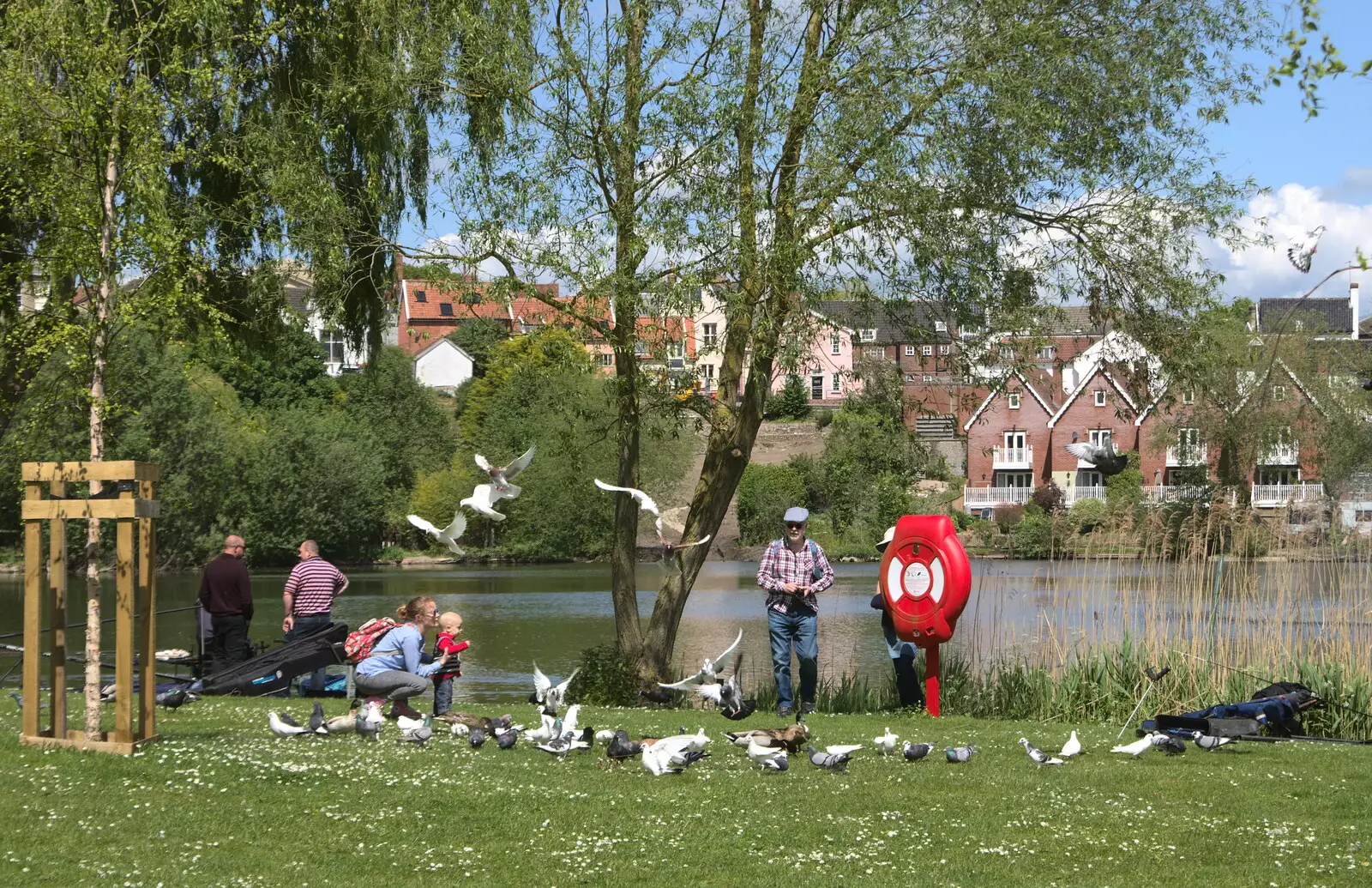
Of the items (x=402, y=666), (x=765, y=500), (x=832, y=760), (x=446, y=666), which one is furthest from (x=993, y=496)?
(x=832, y=760)

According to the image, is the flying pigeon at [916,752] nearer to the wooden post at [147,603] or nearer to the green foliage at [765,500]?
the wooden post at [147,603]

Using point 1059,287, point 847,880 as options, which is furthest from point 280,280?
point 847,880

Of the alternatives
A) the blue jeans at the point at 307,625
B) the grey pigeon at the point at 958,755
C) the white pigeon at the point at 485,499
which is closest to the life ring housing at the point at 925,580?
the grey pigeon at the point at 958,755

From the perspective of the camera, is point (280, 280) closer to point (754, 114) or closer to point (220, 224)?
point (220, 224)

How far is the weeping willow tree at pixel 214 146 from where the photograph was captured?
9578mm

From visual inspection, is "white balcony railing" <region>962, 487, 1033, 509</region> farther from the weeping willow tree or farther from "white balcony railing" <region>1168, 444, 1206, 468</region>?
the weeping willow tree

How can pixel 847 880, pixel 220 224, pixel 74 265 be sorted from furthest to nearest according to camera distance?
pixel 220 224
pixel 74 265
pixel 847 880

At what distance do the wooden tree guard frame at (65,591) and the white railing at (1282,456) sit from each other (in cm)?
4180

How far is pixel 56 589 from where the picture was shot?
8.52 metres

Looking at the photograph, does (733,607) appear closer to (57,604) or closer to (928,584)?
(928,584)

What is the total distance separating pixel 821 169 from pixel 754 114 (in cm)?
89

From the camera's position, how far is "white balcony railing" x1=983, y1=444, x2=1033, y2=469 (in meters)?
69.2

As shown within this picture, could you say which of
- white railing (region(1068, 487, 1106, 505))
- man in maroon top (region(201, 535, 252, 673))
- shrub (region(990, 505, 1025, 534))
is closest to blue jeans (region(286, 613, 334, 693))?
man in maroon top (region(201, 535, 252, 673))

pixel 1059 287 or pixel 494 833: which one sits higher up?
pixel 1059 287
